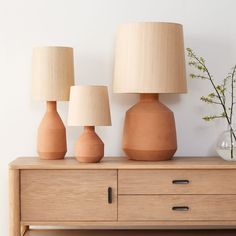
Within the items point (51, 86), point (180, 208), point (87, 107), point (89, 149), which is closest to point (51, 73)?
point (51, 86)

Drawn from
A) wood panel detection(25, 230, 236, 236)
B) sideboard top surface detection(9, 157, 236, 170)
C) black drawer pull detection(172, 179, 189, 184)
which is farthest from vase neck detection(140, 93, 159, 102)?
wood panel detection(25, 230, 236, 236)

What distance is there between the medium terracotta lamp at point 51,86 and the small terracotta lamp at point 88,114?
11 centimetres

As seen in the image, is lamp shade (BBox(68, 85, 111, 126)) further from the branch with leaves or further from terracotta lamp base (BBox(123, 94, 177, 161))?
the branch with leaves

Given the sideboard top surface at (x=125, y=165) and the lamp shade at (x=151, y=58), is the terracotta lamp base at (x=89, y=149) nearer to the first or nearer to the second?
the sideboard top surface at (x=125, y=165)

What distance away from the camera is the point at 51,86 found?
8.07ft

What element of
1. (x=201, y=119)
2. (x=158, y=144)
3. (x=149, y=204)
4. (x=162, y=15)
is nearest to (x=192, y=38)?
(x=162, y=15)

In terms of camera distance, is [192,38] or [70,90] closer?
[70,90]

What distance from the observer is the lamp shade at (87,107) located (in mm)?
2357

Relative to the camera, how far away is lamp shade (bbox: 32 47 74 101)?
2.45 m

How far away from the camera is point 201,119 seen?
2680 millimetres

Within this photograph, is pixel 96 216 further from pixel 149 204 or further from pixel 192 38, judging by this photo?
pixel 192 38

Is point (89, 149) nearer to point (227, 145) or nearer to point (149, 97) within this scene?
point (149, 97)

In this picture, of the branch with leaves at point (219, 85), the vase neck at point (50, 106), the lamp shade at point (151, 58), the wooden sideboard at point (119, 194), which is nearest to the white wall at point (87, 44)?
the branch with leaves at point (219, 85)

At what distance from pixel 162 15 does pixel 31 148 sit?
0.85 meters
